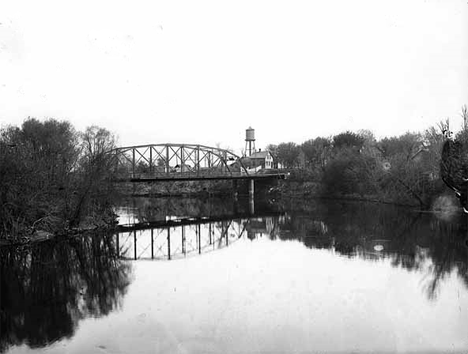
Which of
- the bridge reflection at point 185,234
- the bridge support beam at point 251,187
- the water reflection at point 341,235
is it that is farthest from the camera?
the bridge support beam at point 251,187

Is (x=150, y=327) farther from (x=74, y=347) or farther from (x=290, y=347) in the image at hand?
(x=290, y=347)

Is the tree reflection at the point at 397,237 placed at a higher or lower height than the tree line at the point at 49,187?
lower

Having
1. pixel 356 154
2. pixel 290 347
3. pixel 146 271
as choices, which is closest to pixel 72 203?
pixel 146 271

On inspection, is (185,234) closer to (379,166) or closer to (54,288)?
(54,288)

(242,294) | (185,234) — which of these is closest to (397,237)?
(242,294)

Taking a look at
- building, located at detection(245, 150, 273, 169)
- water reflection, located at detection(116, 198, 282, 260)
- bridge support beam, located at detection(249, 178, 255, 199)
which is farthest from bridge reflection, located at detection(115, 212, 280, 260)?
building, located at detection(245, 150, 273, 169)

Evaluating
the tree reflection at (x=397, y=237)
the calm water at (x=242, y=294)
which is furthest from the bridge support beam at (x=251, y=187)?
the calm water at (x=242, y=294)

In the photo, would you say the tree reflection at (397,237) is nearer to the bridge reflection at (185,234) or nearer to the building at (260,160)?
the bridge reflection at (185,234)
